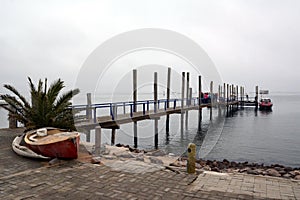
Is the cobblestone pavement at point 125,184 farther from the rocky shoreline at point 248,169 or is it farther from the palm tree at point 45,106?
the palm tree at point 45,106

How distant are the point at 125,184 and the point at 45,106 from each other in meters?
5.61

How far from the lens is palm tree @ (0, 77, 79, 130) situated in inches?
380

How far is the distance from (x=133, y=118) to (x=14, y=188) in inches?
423

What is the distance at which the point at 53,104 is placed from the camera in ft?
32.8

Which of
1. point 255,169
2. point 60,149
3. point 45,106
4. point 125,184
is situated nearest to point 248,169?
point 255,169

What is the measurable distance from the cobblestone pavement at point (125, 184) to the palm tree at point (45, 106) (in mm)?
2955

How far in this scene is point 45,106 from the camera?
9.64 m

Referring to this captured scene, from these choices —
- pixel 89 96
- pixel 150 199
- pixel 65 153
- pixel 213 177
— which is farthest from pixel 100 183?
pixel 89 96

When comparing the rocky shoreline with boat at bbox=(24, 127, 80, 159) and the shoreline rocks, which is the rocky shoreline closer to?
the shoreline rocks

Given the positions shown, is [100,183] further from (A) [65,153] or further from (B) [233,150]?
(B) [233,150]

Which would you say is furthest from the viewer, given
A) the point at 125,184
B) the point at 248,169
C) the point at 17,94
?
the point at 248,169

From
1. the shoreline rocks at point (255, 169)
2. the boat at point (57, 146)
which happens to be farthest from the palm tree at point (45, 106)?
the shoreline rocks at point (255, 169)

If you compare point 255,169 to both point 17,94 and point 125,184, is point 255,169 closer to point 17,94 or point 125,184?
point 125,184

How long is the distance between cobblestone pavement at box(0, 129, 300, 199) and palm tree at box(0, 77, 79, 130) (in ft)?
9.70
